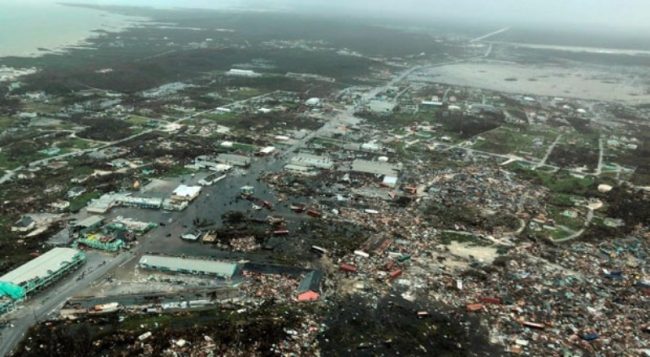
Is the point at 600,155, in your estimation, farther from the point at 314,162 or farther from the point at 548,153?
the point at 314,162

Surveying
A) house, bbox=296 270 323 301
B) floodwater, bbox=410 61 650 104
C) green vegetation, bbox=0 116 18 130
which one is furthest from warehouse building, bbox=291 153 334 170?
floodwater, bbox=410 61 650 104

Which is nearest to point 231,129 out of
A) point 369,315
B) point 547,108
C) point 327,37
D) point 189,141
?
point 189,141

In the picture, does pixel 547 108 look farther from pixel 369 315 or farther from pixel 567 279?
pixel 369 315

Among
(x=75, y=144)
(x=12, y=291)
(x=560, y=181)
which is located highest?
(x=560, y=181)

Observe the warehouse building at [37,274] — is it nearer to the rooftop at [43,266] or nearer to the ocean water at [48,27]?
the rooftop at [43,266]

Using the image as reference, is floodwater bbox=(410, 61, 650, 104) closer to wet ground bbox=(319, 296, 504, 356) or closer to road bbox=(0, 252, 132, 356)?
wet ground bbox=(319, 296, 504, 356)

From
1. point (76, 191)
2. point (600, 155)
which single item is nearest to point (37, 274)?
point (76, 191)
